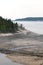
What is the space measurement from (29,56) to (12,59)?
1.65 m

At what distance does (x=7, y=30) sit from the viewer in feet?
143

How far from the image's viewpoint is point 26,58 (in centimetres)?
2038

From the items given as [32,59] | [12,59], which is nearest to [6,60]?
[12,59]

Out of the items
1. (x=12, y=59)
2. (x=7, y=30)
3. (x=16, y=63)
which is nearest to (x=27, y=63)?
(x=16, y=63)

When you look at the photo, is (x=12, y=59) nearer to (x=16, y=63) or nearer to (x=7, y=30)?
(x=16, y=63)

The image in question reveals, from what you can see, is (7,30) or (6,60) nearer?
(6,60)

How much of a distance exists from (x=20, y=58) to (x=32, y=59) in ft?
3.24

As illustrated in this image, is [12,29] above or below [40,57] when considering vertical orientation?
below

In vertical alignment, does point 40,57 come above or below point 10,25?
above

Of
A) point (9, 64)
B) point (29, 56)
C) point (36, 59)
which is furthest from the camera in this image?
point (29, 56)

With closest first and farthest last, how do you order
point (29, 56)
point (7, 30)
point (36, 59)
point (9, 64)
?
point (9, 64) < point (36, 59) < point (29, 56) < point (7, 30)

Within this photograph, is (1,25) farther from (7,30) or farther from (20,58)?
(20,58)

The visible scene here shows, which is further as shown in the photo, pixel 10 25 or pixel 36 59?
pixel 10 25

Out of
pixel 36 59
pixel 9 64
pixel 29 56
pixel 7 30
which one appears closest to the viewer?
pixel 9 64
